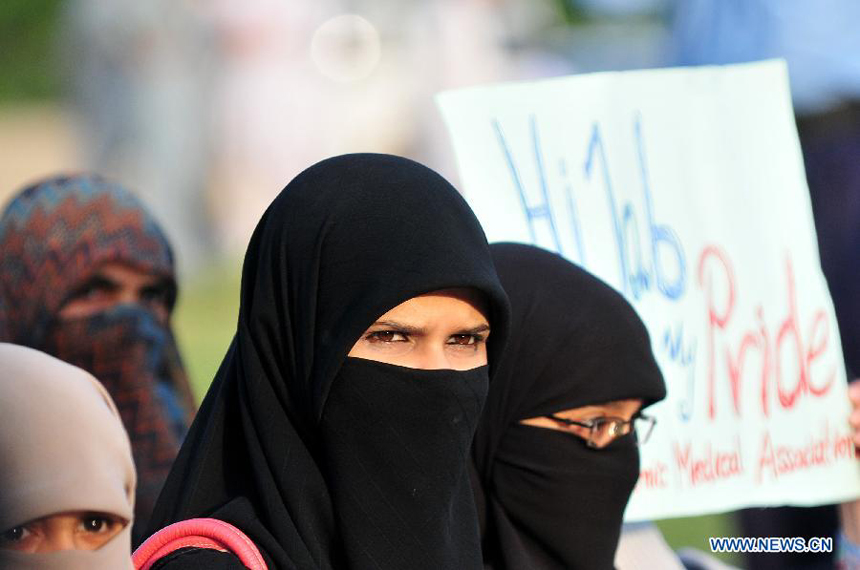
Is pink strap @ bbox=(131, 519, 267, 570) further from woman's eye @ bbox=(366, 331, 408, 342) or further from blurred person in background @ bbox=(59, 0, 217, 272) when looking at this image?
blurred person in background @ bbox=(59, 0, 217, 272)

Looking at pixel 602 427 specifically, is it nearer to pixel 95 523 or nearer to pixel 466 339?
pixel 466 339

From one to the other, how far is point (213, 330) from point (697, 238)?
9.74 m

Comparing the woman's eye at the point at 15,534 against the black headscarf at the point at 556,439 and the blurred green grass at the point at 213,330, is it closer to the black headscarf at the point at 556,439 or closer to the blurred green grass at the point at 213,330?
the black headscarf at the point at 556,439

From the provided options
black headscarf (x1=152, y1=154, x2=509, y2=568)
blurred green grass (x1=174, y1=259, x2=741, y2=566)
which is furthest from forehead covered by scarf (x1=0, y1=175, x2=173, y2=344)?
blurred green grass (x1=174, y1=259, x2=741, y2=566)

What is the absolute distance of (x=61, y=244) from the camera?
10.1 ft

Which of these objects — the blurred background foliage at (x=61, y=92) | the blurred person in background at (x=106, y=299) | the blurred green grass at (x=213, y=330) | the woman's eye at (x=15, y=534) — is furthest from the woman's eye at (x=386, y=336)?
the blurred background foliage at (x=61, y=92)

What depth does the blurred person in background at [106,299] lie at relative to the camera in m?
2.95

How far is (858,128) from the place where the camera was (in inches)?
164

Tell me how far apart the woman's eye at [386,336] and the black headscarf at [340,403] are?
4 cm

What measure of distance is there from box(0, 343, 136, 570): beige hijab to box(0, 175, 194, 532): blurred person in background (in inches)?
38.9

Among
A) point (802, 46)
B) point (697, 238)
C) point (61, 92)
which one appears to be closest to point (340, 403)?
point (697, 238)

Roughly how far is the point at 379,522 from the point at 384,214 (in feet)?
1.44

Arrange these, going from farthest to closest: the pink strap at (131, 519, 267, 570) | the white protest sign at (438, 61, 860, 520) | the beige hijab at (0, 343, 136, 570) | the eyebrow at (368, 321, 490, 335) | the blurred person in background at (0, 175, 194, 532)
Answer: the blurred person in background at (0, 175, 194, 532) → the white protest sign at (438, 61, 860, 520) → the eyebrow at (368, 321, 490, 335) → the pink strap at (131, 519, 267, 570) → the beige hijab at (0, 343, 136, 570)

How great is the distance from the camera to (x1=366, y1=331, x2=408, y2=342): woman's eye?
6.73ft
